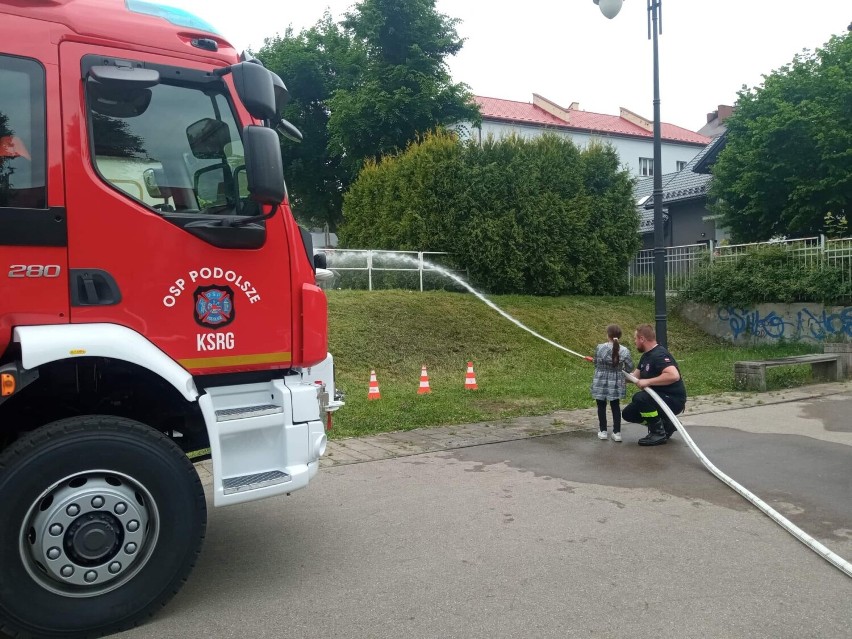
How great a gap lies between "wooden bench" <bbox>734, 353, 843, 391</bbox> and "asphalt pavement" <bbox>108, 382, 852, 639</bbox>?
3.96 metres

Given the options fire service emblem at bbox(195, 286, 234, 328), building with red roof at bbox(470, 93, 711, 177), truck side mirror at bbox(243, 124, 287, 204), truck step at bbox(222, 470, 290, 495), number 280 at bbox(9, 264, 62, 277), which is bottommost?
truck step at bbox(222, 470, 290, 495)

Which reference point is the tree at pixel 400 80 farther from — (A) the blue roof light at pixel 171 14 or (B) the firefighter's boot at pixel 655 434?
(A) the blue roof light at pixel 171 14

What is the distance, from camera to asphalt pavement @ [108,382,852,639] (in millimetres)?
3699

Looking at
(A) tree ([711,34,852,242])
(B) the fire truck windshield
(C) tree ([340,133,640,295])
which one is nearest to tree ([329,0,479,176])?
(C) tree ([340,133,640,295])

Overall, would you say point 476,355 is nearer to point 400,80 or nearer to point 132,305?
point 132,305

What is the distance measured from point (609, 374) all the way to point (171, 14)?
606 cm

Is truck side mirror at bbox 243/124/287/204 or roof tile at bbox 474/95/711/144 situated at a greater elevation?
roof tile at bbox 474/95/711/144

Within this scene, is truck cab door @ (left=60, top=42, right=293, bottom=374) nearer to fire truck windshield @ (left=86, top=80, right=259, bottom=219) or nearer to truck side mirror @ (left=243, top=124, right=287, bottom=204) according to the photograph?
fire truck windshield @ (left=86, top=80, right=259, bottom=219)

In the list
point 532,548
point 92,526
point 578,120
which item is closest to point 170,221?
point 92,526

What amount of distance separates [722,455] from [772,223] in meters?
18.1

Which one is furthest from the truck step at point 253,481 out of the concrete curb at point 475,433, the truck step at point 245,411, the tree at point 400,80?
the tree at point 400,80

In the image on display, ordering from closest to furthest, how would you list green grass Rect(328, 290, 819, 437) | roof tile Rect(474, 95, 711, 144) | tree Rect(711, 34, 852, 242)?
1. green grass Rect(328, 290, 819, 437)
2. tree Rect(711, 34, 852, 242)
3. roof tile Rect(474, 95, 711, 144)

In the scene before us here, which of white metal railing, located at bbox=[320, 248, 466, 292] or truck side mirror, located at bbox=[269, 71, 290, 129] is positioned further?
white metal railing, located at bbox=[320, 248, 466, 292]

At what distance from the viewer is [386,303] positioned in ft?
50.0
